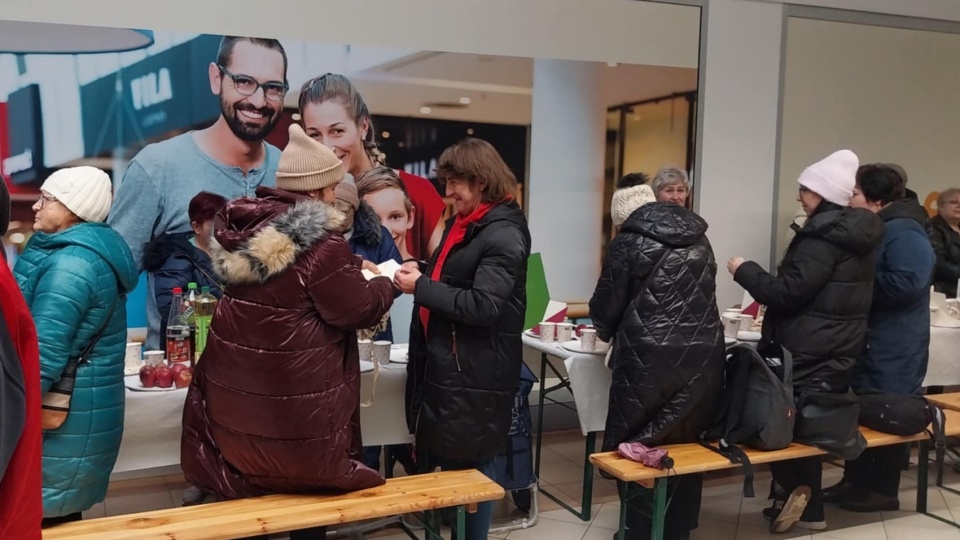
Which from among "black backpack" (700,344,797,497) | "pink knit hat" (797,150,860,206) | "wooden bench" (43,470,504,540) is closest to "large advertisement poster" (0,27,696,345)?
"wooden bench" (43,470,504,540)

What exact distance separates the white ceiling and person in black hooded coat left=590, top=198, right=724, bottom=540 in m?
1.43

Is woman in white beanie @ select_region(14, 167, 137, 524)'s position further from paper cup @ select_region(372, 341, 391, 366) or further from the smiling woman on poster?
the smiling woman on poster

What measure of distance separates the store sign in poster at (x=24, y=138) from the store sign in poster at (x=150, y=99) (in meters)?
0.17

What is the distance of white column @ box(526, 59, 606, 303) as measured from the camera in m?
4.21

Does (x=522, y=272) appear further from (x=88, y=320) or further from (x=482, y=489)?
(x=88, y=320)

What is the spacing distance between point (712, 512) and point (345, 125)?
2.39m

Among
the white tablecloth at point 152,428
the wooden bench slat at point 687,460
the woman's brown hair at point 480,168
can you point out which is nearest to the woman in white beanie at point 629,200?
the woman's brown hair at point 480,168

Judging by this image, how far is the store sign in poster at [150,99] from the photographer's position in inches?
135

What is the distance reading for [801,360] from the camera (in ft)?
9.98

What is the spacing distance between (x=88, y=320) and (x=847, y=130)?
172 inches

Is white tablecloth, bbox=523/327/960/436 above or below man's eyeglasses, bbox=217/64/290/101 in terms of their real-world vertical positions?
below

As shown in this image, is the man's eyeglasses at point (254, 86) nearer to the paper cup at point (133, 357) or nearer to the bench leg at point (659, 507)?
the paper cup at point (133, 357)

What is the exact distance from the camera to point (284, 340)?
2.05 meters

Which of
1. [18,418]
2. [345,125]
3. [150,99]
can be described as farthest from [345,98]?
[18,418]
